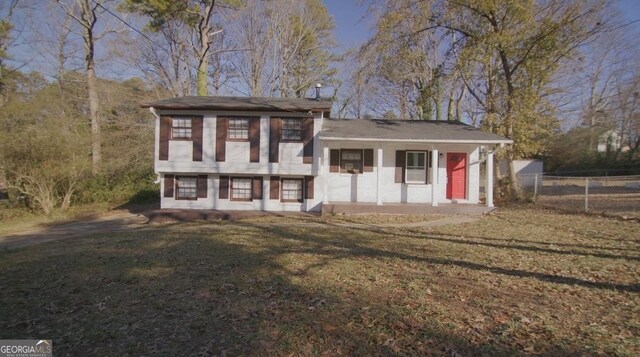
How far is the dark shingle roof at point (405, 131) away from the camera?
552 inches

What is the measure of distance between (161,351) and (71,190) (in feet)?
56.2

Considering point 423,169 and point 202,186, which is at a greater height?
point 423,169

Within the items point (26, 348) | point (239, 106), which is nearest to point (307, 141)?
point (239, 106)

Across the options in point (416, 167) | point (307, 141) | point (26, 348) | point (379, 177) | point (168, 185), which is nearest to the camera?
point (26, 348)

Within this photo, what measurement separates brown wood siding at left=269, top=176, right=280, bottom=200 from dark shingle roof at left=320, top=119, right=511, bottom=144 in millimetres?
2647

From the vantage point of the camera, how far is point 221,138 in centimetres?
1461

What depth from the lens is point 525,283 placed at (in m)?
5.63

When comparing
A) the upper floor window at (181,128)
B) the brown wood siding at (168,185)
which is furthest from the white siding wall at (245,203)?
the upper floor window at (181,128)

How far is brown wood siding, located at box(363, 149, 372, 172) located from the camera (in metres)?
15.3

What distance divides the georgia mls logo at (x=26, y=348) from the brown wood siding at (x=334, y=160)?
476 inches

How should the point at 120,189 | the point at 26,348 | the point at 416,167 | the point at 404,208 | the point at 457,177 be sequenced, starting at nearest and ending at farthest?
1. the point at 26,348
2. the point at 404,208
3. the point at 416,167
4. the point at 457,177
5. the point at 120,189

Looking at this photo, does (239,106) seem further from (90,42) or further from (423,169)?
(90,42)

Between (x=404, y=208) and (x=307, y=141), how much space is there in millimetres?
4641

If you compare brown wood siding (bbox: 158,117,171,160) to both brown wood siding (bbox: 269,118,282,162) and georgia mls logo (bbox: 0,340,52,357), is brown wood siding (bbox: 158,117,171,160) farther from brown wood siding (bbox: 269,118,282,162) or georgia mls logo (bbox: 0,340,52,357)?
georgia mls logo (bbox: 0,340,52,357)
